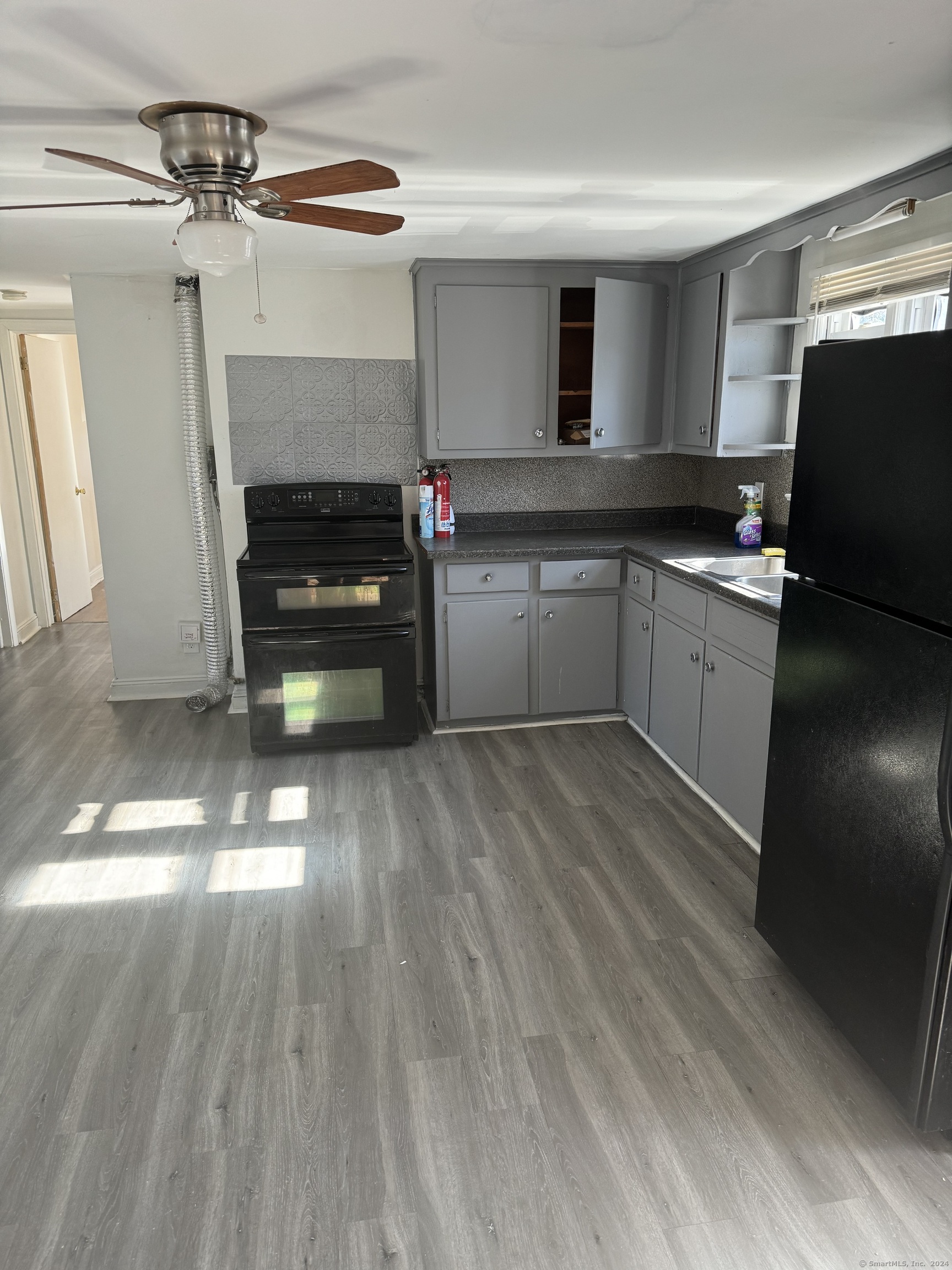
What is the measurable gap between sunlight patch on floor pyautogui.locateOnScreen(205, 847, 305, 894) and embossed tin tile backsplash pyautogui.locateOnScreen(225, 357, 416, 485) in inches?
74.9

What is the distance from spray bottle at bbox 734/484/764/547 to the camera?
3762mm

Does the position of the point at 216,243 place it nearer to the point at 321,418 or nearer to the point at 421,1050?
the point at 421,1050

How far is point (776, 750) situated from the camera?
Answer: 2215 millimetres

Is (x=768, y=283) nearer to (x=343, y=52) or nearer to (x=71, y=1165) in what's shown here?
(x=343, y=52)

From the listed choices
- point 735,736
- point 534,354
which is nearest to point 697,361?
point 534,354

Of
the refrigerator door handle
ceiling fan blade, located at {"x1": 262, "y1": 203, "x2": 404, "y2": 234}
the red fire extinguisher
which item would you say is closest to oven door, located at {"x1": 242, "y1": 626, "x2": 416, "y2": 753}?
the red fire extinguisher

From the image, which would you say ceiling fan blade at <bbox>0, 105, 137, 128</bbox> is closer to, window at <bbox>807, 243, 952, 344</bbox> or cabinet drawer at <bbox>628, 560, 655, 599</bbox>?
window at <bbox>807, 243, 952, 344</bbox>

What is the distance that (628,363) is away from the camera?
12.5 feet

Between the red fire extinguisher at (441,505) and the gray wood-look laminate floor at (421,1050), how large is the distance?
1328 millimetres

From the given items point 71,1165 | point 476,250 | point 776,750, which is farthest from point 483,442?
point 71,1165

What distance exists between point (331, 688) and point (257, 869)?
1039mm

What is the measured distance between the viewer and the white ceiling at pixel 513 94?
145 centimetres

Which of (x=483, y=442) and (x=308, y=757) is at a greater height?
(x=483, y=442)

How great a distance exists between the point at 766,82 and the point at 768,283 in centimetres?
188
